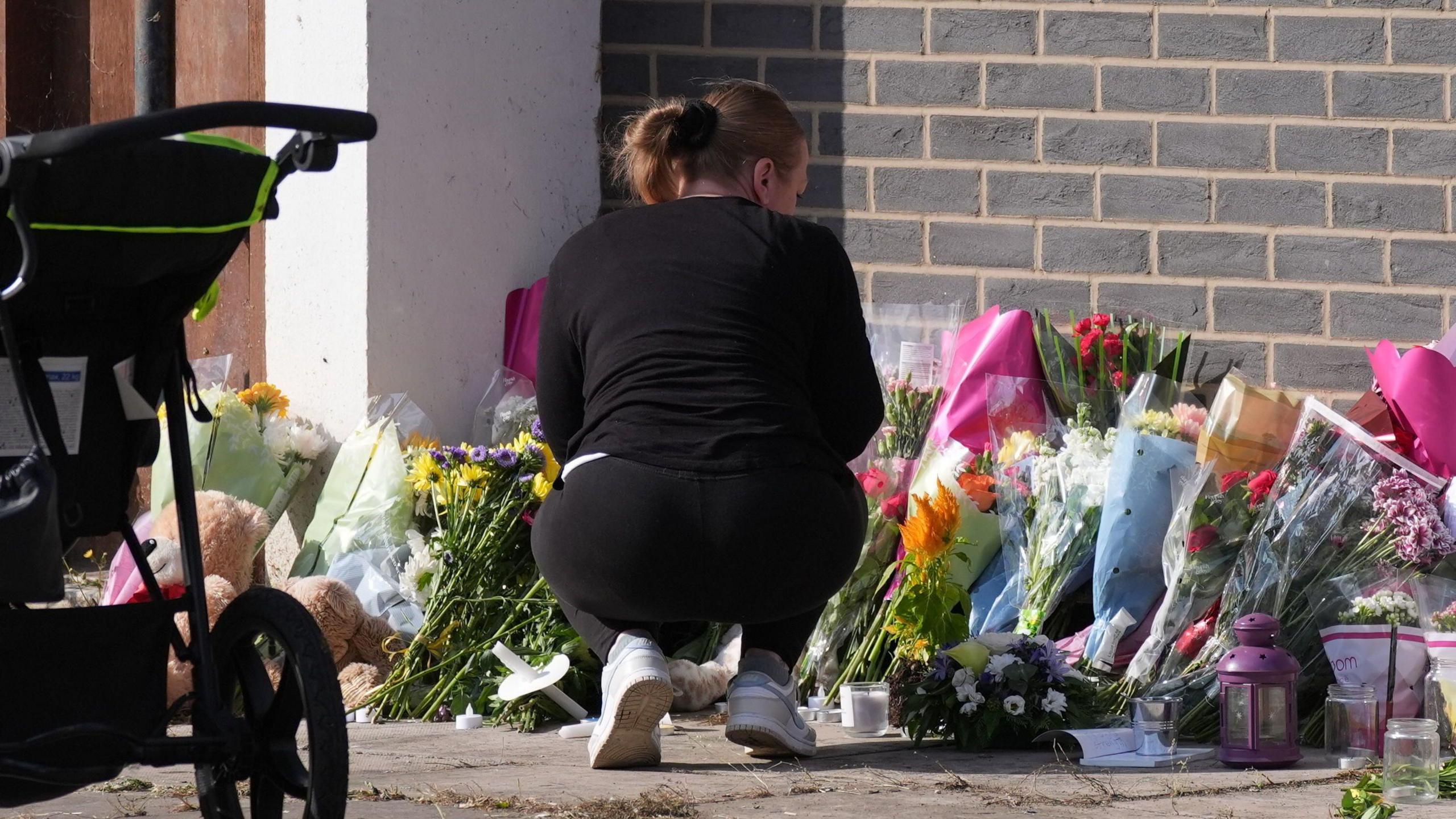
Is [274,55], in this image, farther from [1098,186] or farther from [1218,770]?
[1218,770]

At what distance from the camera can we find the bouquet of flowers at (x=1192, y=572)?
3756mm

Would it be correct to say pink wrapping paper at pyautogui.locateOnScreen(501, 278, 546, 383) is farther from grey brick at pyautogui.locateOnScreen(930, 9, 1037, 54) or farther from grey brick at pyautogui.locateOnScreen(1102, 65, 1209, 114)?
grey brick at pyautogui.locateOnScreen(1102, 65, 1209, 114)

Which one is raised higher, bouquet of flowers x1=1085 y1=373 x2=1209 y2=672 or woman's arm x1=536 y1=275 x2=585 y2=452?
woman's arm x1=536 y1=275 x2=585 y2=452

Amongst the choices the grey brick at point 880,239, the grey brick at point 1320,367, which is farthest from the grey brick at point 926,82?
the grey brick at point 1320,367

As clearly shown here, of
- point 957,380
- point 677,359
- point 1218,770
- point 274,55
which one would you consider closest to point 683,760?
point 677,359

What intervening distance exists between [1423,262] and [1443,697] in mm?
1867

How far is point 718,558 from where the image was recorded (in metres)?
3.13

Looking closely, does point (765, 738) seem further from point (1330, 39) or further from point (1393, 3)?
point (1393, 3)

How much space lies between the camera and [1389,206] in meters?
4.96

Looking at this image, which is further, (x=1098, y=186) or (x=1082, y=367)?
(x=1098, y=186)

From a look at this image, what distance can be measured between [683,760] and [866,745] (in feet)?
1.39

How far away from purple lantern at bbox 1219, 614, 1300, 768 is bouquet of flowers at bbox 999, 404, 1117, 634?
25.0 inches

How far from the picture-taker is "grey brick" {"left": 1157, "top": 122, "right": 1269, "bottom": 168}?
16.5 feet

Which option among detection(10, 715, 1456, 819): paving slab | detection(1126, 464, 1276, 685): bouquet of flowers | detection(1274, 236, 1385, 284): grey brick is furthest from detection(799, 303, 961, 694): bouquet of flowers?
detection(1274, 236, 1385, 284): grey brick
